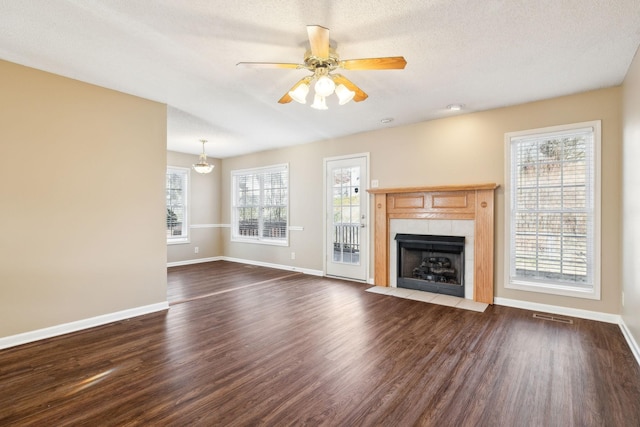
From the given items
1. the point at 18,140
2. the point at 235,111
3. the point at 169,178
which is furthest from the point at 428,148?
the point at 169,178

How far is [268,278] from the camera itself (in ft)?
18.7

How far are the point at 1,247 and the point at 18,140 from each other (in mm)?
1008

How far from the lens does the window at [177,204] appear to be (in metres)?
7.03

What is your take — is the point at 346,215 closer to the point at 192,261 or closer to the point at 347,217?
the point at 347,217

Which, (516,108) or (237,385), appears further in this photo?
(516,108)

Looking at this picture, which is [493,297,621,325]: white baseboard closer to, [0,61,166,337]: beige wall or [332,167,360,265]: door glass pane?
[332,167,360,265]: door glass pane

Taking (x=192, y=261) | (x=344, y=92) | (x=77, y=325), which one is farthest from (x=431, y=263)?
(x=192, y=261)

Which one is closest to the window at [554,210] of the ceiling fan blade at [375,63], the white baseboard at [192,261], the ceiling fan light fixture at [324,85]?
the ceiling fan blade at [375,63]

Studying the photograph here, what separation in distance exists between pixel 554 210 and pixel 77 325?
5.57m

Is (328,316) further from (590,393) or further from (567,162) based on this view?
(567,162)

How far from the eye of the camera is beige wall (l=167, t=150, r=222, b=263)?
23.3ft

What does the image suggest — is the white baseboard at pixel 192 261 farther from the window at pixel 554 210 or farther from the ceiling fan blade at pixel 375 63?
the window at pixel 554 210

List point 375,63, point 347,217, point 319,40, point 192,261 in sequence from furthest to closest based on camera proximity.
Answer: point 192,261, point 347,217, point 375,63, point 319,40

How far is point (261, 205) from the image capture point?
282 inches
